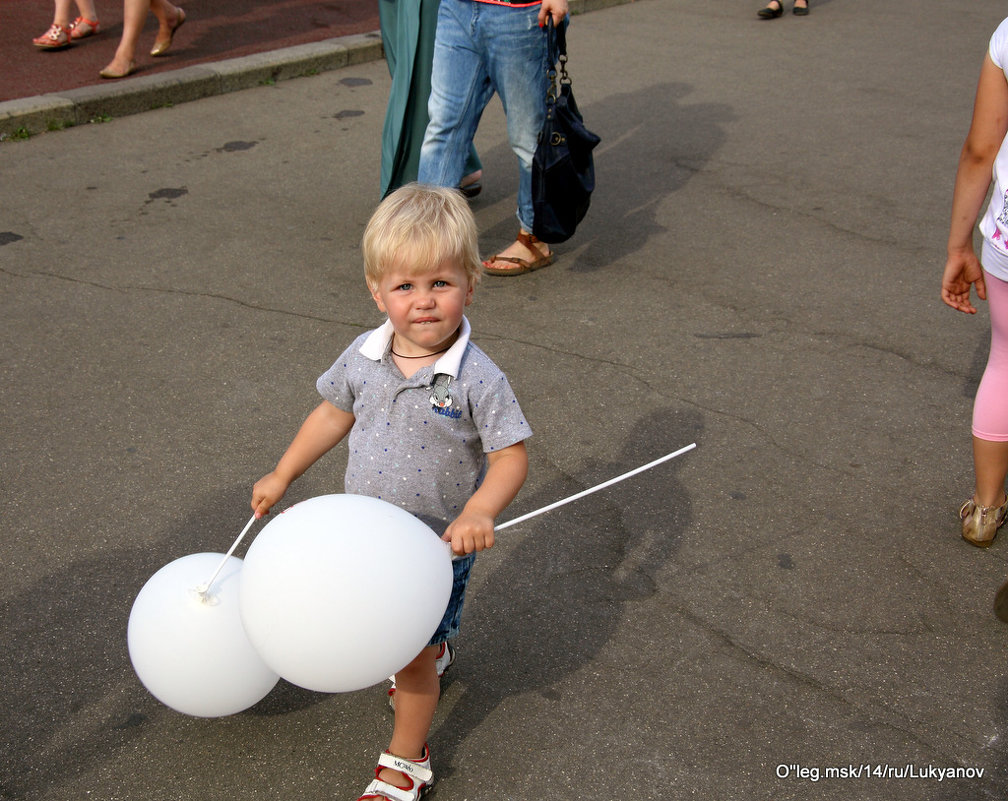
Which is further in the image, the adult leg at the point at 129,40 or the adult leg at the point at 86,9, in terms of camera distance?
the adult leg at the point at 86,9

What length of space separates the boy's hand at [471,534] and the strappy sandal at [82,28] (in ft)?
25.0

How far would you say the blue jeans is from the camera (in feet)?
14.7

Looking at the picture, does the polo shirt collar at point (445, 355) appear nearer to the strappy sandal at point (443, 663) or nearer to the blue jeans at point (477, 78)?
the strappy sandal at point (443, 663)

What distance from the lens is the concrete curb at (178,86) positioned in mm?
6570

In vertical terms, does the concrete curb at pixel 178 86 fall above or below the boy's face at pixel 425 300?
below

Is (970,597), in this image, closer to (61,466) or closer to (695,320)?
(695,320)

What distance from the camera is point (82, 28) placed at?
8281 mm

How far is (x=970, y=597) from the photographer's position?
3078 mm

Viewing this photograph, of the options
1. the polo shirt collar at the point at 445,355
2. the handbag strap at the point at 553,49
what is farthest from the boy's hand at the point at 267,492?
the handbag strap at the point at 553,49

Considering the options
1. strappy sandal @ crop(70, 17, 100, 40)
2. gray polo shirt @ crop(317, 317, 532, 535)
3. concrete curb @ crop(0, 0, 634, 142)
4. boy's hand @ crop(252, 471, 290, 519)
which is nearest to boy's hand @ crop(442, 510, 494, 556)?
gray polo shirt @ crop(317, 317, 532, 535)

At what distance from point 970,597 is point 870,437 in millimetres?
865

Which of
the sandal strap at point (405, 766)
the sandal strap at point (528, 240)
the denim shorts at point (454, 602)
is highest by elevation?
the denim shorts at point (454, 602)

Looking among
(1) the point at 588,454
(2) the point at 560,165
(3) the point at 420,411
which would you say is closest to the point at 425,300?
(3) the point at 420,411

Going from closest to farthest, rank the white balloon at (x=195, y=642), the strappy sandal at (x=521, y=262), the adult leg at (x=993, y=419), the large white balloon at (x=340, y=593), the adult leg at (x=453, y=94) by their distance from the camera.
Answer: the large white balloon at (x=340, y=593)
the white balloon at (x=195, y=642)
the adult leg at (x=993, y=419)
the adult leg at (x=453, y=94)
the strappy sandal at (x=521, y=262)
